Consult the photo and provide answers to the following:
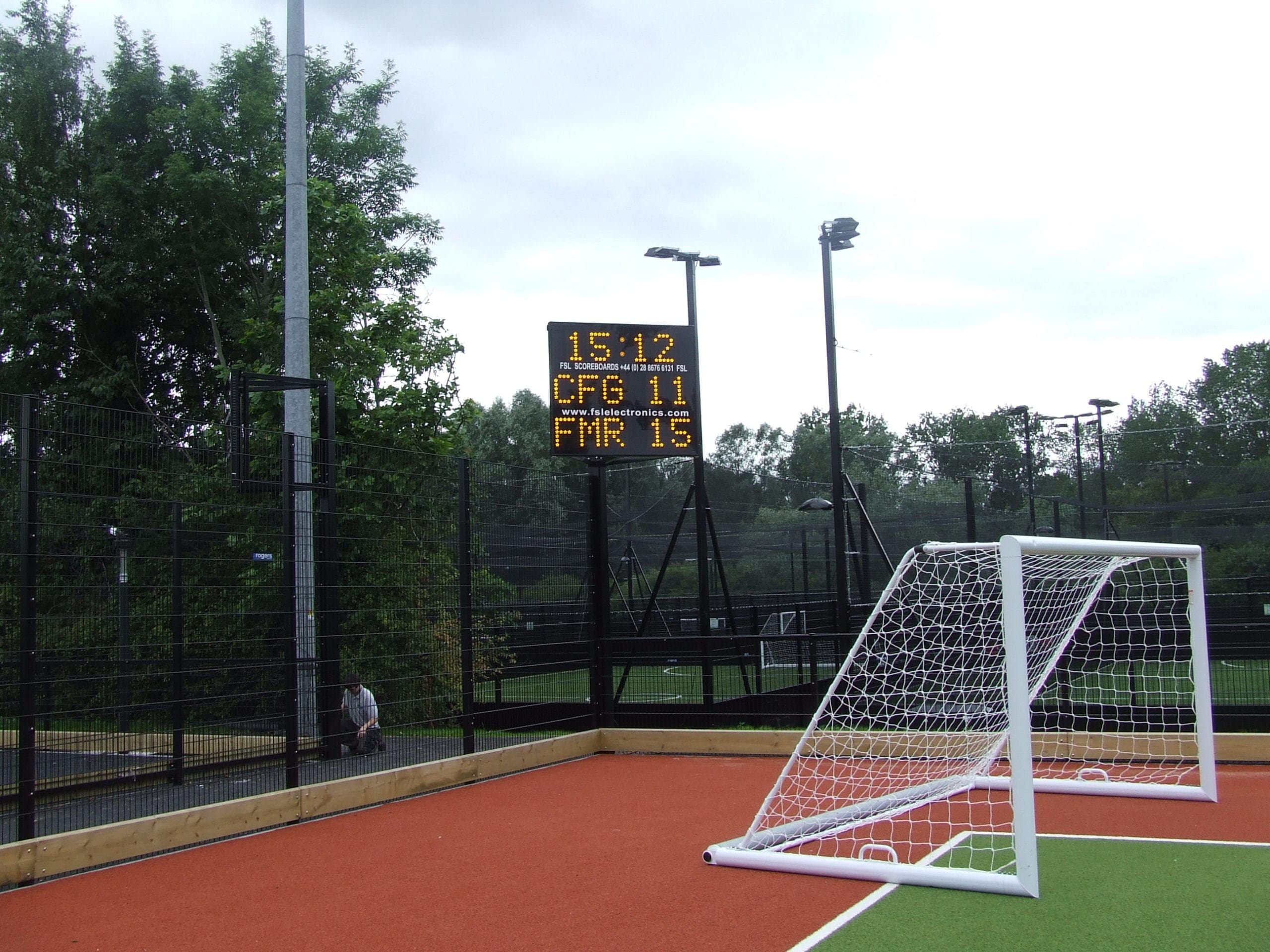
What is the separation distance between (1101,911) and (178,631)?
20.7 feet

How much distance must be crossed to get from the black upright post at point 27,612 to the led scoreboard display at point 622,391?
568 centimetres

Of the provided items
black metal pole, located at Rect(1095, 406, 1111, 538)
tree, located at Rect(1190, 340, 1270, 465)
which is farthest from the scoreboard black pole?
tree, located at Rect(1190, 340, 1270, 465)

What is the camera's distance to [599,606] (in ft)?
40.1

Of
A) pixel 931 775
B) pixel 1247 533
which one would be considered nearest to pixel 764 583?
pixel 1247 533

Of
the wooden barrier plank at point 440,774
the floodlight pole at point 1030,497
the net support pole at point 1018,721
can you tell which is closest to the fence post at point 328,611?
the wooden barrier plank at point 440,774

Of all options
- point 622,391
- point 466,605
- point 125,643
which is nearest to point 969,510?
point 622,391

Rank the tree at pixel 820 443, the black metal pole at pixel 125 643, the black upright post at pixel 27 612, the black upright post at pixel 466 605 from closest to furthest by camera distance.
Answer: the black upright post at pixel 27 612, the black metal pole at pixel 125 643, the black upright post at pixel 466 605, the tree at pixel 820 443

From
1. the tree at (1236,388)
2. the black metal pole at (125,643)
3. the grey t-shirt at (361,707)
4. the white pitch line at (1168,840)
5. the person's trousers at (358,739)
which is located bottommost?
the white pitch line at (1168,840)

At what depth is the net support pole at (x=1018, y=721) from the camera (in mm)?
5824

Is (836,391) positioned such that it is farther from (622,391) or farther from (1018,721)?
(1018,721)

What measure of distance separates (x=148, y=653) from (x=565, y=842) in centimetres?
402

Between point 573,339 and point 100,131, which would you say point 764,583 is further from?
point 100,131

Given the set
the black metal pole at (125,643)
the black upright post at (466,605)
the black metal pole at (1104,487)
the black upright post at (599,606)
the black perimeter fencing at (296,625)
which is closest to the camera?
the black perimeter fencing at (296,625)

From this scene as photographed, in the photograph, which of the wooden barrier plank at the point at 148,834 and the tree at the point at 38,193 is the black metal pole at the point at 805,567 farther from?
the tree at the point at 38,193
